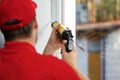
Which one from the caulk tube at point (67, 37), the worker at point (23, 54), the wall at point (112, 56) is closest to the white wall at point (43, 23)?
the caulk tube at point (67, 37)

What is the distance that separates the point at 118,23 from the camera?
118 inches

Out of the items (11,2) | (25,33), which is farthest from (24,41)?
(11,2)

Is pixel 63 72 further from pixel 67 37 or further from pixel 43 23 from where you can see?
pixel 43 23

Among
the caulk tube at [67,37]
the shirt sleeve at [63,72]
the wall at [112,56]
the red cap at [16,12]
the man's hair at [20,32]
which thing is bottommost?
the wall at [112,56]

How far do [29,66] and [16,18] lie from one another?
0.20 meters

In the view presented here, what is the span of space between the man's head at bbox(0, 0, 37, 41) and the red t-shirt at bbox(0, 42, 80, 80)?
0.15ft

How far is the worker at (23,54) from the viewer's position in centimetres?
166

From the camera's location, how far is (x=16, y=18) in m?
1.71

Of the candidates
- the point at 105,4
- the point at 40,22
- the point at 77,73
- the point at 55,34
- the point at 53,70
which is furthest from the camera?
the point at 105,4

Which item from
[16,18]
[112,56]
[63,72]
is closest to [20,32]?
[16,18]

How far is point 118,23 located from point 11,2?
4.63 feet

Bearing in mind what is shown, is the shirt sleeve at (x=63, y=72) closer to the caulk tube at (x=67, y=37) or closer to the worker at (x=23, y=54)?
the worker at (x=23, y=54)

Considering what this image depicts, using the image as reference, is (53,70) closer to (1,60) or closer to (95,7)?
(1,60)

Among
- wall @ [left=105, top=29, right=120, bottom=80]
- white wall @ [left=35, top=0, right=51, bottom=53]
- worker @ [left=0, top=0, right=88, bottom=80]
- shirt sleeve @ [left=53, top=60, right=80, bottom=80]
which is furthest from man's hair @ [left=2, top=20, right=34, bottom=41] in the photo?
wall @ [left=105, top=29, right=120, bottom=80]
